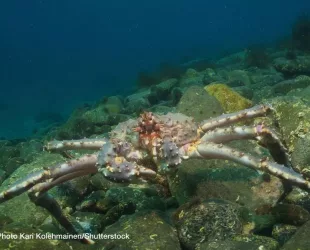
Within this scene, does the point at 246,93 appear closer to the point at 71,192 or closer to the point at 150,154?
the point at 71,192

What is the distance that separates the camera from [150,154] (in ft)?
15.3

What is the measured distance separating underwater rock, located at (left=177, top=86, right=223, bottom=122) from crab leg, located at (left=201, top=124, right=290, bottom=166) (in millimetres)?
2160

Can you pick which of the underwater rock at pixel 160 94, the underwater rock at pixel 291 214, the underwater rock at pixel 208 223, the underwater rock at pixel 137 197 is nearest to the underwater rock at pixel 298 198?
the underwater rock at pixel 291 214

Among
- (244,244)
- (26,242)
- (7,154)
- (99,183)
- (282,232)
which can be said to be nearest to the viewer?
(244,244)

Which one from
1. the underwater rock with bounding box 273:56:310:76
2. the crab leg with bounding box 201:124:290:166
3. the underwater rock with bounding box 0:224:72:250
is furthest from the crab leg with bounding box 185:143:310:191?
the underwater rock with bounding box 273:56:310:76

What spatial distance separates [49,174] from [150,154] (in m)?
1.28

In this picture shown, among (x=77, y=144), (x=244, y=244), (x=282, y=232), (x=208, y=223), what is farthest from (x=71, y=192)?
(x=282, y=232)

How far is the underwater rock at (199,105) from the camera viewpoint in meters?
7.16

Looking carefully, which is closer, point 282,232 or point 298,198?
point 282,232

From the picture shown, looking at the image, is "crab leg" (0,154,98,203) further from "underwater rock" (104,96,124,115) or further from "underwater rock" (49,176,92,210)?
"underwater rock" (104,96,124,115)

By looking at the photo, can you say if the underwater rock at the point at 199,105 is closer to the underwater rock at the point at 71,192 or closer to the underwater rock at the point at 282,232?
the underwater rock at the point at 71,192

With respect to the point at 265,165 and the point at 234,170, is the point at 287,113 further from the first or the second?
the point at 265,165

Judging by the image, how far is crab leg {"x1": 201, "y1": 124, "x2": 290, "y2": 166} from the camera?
Answer: 4656 mm

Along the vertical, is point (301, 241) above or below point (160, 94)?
below
